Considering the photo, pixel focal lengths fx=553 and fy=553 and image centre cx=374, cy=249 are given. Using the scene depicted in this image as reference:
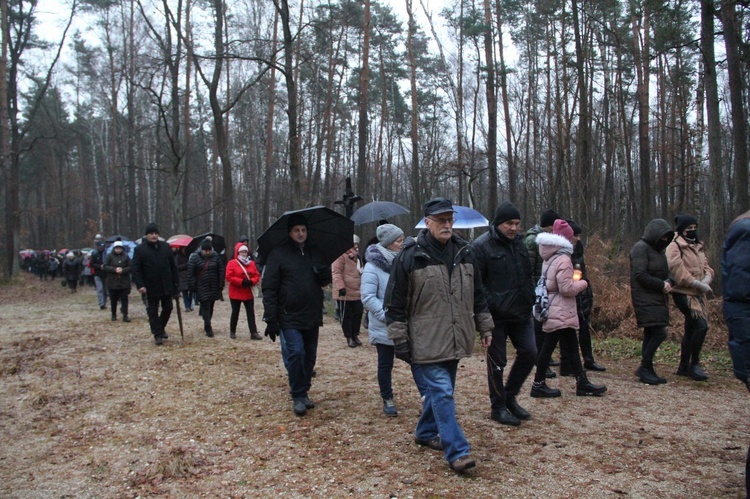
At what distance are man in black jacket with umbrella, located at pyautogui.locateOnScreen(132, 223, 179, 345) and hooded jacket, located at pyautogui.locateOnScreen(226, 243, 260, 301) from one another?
3.22 ft

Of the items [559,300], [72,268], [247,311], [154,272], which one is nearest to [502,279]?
[559,300]

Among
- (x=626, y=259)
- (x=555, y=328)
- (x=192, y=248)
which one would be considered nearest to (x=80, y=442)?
(x=555, y=328)

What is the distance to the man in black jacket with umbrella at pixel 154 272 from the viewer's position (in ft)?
31.4

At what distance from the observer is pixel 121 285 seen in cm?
1272

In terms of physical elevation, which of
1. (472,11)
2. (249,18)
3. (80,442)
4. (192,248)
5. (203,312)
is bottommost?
(80,442)

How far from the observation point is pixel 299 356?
575 centimetres

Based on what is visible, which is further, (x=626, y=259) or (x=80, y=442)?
(x=626, y=259)

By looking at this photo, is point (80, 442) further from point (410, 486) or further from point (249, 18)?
point (249, 18)

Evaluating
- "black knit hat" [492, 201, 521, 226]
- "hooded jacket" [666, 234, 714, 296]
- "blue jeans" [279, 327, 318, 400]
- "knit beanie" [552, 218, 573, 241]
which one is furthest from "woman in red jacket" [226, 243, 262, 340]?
"hooded jacket" [666, 234, 714, 296]

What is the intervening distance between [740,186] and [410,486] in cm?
1083

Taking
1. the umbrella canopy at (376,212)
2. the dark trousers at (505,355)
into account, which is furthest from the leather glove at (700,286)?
the umbrella canopy at (376,212)

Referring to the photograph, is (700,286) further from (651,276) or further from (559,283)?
(559,283)

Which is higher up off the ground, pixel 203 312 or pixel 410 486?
pixel 203 312

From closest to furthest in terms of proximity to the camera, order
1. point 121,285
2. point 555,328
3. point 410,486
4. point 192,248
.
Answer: point 410,486 → point 555,328 → point 121,285 → point 192,248
